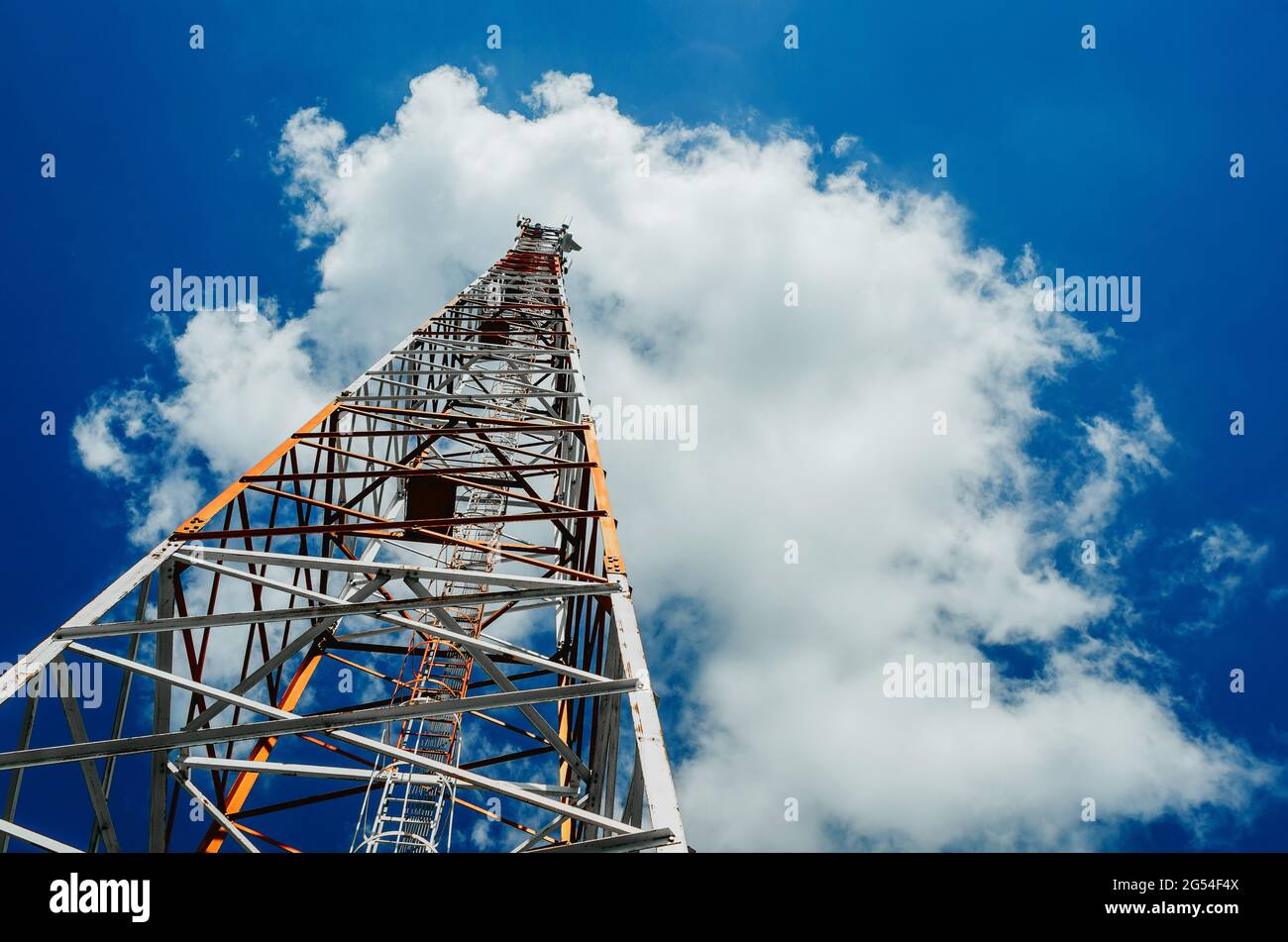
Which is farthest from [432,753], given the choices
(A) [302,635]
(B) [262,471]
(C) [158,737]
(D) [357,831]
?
(C) [158,737]

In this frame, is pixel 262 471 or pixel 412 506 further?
pixel 412 506

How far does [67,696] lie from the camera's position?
757cm

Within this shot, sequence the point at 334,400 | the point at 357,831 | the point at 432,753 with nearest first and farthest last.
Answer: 1. the point at 357,831
2. the point at 432,753
3. the point at 334,400

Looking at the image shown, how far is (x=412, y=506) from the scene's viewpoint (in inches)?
635
